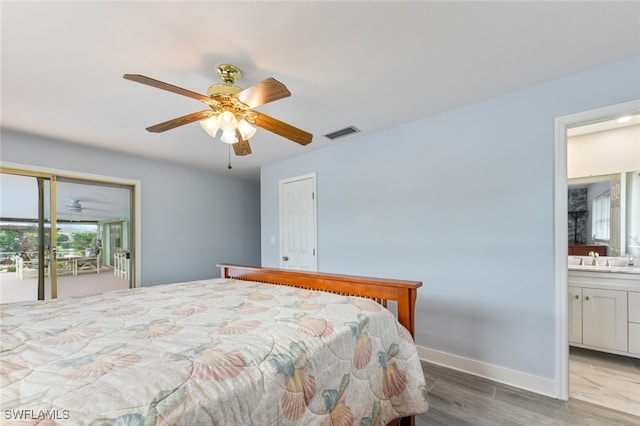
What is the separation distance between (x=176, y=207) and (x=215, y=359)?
3.91m

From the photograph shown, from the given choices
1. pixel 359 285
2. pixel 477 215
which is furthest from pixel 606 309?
pixel 359 285

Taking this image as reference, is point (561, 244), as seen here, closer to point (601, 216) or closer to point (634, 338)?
point (634, 338)

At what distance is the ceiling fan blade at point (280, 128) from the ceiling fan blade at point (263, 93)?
21 centimetres

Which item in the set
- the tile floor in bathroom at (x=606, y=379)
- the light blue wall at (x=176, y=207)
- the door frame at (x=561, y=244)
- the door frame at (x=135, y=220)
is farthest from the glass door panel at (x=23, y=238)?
the tile floor in bathroom at (x=606, y=379)

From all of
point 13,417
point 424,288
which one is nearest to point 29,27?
point 13,417

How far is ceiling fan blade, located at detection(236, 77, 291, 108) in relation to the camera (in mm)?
1489

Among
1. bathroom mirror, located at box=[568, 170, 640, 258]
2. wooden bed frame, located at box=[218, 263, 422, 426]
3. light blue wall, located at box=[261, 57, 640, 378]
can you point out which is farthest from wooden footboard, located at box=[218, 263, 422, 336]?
bathroom mirror, located at box=[568, 170, 640, 258]

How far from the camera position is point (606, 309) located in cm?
258

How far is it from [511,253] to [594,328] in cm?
136

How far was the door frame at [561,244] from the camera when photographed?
1981 millimetres

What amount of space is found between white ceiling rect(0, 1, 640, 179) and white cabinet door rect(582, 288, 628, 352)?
6.81 ft

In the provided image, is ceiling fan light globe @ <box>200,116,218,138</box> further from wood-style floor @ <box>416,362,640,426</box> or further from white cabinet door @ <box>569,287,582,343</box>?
white cabinet door @ <box>569,287,582,343</box>

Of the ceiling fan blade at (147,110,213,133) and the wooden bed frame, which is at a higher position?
the ceiling fan blade at (147,110,213,133)

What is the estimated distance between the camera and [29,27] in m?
1.47
